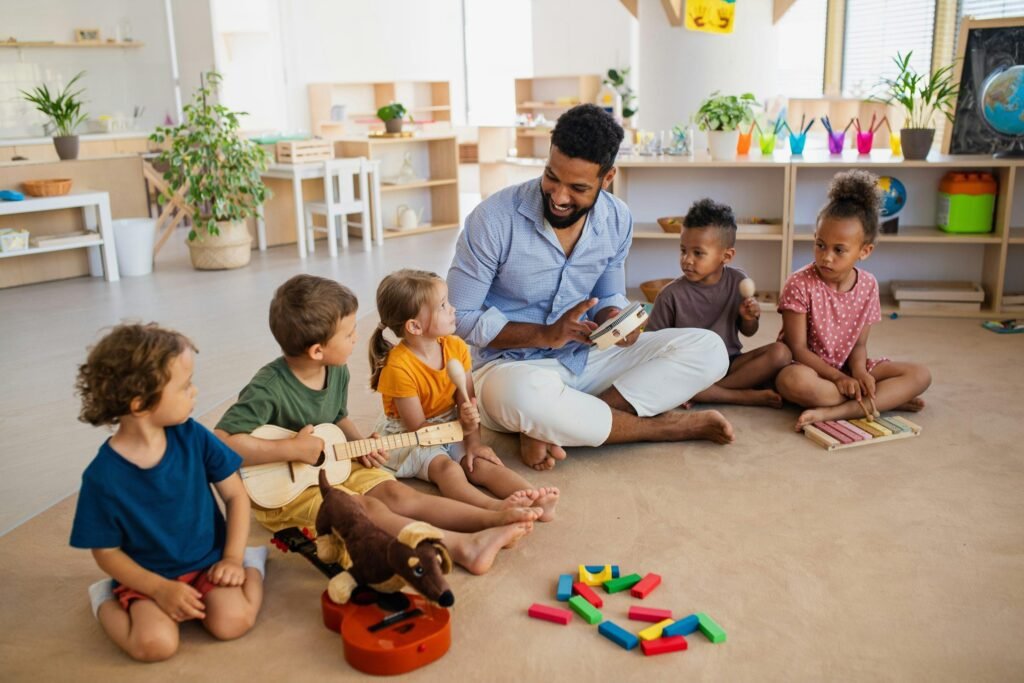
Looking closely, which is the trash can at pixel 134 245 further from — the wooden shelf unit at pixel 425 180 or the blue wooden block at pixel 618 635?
the blue wooden block at pixel 618 635

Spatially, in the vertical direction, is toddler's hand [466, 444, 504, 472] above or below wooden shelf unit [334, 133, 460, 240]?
below

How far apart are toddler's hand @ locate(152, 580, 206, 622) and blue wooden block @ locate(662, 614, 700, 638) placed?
90cm

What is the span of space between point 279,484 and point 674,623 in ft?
3.08

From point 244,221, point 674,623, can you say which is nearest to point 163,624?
point 674,623

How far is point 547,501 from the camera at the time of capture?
224cm

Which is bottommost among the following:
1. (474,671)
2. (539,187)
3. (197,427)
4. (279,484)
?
(474,671)

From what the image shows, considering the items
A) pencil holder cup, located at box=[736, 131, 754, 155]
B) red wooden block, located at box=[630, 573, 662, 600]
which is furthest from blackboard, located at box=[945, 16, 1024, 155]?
red wooden block, located at box=[630, 573, 662, 600]

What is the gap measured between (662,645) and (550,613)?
234 mm

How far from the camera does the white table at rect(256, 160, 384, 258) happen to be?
6.20 meters

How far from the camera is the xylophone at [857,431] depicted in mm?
2680

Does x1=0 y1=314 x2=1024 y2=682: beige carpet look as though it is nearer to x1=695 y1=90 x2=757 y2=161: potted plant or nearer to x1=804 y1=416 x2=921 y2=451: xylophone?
x1=804 y1=416 x2=921 y2=451: xylophone

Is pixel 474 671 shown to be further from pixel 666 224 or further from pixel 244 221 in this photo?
pixel 244 221

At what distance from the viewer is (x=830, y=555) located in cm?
206

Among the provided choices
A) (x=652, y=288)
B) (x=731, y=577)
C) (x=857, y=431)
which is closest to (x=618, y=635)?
(x=731, y=577)
